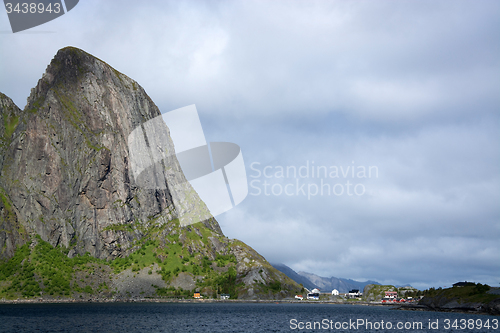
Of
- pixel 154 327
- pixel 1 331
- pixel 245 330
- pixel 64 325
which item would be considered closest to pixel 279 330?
pixel 245 330

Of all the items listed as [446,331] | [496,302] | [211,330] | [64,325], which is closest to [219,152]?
[211,330]

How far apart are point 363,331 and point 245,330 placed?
32.1 m

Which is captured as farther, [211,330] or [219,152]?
[219,152]

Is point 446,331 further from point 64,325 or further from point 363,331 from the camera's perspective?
point 64,325

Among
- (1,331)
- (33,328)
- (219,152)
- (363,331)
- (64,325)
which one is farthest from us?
(219,152)

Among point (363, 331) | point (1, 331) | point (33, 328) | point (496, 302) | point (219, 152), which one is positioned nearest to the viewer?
point (1, 331)

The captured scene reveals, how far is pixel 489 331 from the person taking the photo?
4488 inches

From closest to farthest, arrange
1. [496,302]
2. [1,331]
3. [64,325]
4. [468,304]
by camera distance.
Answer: [1,331] < [64,325] < [496,302] < [468,304]

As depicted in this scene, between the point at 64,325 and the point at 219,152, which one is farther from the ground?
the point at 219,152

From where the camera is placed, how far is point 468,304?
7869 inches

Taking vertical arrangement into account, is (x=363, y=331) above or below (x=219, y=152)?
below

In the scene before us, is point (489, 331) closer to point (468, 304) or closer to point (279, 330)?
point (279, 330)

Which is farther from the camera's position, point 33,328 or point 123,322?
point 123,322

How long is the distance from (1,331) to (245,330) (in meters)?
53.7
